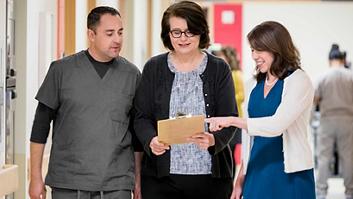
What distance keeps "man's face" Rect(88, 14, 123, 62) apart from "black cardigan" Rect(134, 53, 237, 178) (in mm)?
187

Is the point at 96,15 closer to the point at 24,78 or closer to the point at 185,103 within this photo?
the point at 185,103

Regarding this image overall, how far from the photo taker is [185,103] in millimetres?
3789

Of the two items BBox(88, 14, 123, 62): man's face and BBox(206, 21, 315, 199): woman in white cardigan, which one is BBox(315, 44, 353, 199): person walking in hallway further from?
BBox(88, 14, 123, 62): man's face

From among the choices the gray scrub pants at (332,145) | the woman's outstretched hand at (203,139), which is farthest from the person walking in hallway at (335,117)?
the woman's outstretched hand at (203,139)

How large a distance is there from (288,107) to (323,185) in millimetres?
6005

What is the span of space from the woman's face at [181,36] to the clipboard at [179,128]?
1.35 feet

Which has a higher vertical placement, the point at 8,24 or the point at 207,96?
the point at 8,24

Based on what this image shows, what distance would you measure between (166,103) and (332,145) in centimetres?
605

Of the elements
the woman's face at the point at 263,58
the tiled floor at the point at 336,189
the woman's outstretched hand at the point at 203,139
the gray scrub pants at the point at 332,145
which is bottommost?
the tiled floor at the point at 336,189

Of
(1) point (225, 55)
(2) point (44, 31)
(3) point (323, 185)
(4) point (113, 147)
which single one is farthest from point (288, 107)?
(3) point (323, 185)

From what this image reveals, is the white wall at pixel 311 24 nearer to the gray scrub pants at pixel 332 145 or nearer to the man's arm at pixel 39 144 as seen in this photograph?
the gray scrub pants at pixel 332 145

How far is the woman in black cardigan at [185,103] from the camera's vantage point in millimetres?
3766

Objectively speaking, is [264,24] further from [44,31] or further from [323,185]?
[323,185]

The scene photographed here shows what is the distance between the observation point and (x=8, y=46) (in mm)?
4742
